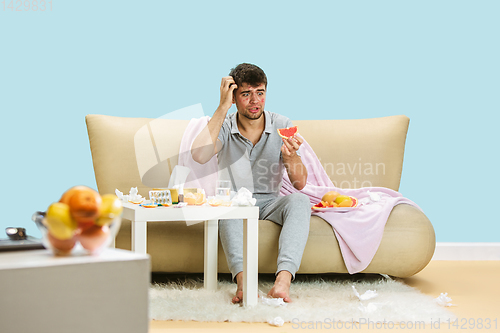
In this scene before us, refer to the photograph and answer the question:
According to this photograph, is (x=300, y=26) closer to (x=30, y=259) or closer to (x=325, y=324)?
(x=325, y=324)

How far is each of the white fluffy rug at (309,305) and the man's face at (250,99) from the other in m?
0.82

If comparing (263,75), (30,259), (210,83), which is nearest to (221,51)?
(210,83)

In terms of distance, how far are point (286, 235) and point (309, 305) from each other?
1.04ft

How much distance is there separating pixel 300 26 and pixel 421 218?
5.02 ft

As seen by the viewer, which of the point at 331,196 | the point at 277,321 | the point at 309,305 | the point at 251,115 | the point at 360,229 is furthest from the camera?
the point at 331,196

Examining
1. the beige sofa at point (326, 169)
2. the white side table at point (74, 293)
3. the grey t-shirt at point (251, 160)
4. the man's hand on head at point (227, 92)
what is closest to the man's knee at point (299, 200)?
the beige sofa at point (326, 169)

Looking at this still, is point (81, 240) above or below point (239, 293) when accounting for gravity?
above

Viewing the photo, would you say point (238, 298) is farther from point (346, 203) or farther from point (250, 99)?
point (250, 99)

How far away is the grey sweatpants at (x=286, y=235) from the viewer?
2137 millimetres

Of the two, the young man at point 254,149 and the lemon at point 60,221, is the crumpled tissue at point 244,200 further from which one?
the lemon at point 60,221

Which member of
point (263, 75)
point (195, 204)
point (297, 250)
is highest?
point (263, 75)

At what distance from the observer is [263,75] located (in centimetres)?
248

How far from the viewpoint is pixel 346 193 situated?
112 inches

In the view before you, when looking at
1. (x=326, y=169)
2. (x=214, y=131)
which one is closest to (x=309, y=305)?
(x=214, y=131)
